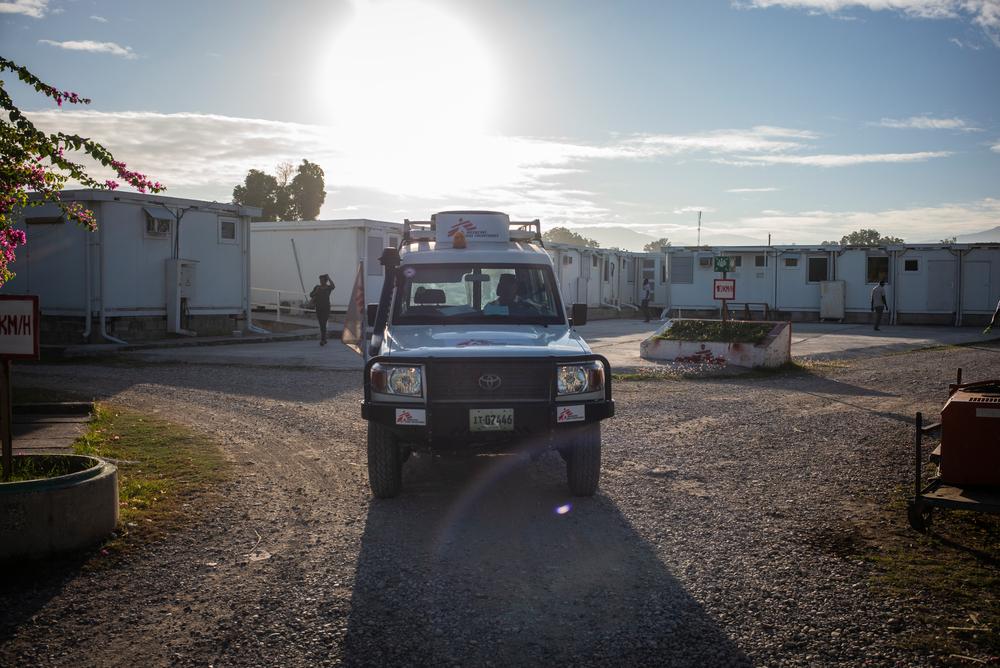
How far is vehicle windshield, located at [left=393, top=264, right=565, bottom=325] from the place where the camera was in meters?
7.66

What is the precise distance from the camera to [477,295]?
7.77 meters

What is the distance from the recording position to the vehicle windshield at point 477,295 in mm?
7660

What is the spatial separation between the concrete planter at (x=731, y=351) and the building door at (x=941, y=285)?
66.7 ft

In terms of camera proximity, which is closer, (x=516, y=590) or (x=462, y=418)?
A: (x=516, y=590)

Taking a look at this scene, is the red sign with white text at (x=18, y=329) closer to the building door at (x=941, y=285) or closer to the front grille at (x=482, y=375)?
the front grille at (x=482, y=375)

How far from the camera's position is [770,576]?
5.00 meters

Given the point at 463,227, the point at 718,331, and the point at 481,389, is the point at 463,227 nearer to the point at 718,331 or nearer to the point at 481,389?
the point at 481,389

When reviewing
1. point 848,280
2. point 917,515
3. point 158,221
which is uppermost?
point 158,221

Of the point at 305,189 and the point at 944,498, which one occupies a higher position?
the point at 305,189

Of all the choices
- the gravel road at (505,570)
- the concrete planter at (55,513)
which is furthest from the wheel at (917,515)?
the concrete planter at (55,513)

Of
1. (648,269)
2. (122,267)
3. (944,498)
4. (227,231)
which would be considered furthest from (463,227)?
(648,269)

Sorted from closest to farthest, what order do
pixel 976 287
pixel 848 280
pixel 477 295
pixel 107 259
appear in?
pixel 477 295 < pixel 107 259 < pixel 976 287 < pixel 848 280

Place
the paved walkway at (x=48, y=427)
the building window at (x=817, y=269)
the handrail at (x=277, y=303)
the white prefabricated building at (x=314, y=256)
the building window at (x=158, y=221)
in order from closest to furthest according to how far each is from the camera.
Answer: the paved walkway at (x=48, y=427), the building window at (x=158, y=221), the white prefabricated building at (x=314, y=256), the handrail at (x=277, y=303), the building window at (x=817, y=269)

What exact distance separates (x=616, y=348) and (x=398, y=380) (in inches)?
623
